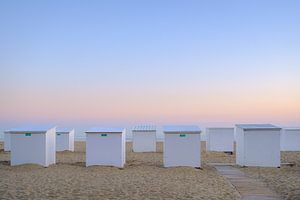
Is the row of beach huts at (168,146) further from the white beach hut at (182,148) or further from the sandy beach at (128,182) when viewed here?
the sandy beach at (128,182)

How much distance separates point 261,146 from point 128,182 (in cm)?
731

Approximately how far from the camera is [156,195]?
1229 cm

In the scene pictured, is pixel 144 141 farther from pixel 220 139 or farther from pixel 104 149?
pixel 104 149

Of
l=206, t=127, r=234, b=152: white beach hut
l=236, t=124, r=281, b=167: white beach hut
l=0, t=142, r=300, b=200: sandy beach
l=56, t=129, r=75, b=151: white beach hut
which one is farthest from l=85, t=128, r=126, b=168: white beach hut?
l=206, t=127, r=234, b=152: white beach hut

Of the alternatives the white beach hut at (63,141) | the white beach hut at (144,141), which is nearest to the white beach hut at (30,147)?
the white beach hut at (63,141)

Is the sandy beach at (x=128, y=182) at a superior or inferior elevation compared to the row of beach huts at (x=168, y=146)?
inferior

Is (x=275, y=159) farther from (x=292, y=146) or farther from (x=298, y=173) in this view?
(x=292, y=146)

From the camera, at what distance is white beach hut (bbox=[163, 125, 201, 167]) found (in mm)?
18875

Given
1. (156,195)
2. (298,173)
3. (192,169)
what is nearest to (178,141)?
(192,169)

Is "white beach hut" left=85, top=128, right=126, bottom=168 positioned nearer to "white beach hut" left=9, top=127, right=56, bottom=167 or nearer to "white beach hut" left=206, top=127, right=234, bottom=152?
"white beach hut" left=9, top=127, right=56, bottom=167

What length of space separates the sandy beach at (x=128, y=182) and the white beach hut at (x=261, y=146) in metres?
0.76

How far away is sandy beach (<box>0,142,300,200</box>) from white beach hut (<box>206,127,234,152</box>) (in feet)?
29.4

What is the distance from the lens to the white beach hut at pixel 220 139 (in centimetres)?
2889

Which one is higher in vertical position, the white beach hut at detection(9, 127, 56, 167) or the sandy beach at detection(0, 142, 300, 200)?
the white beach hut at detection(9, 127, 56, 167)
